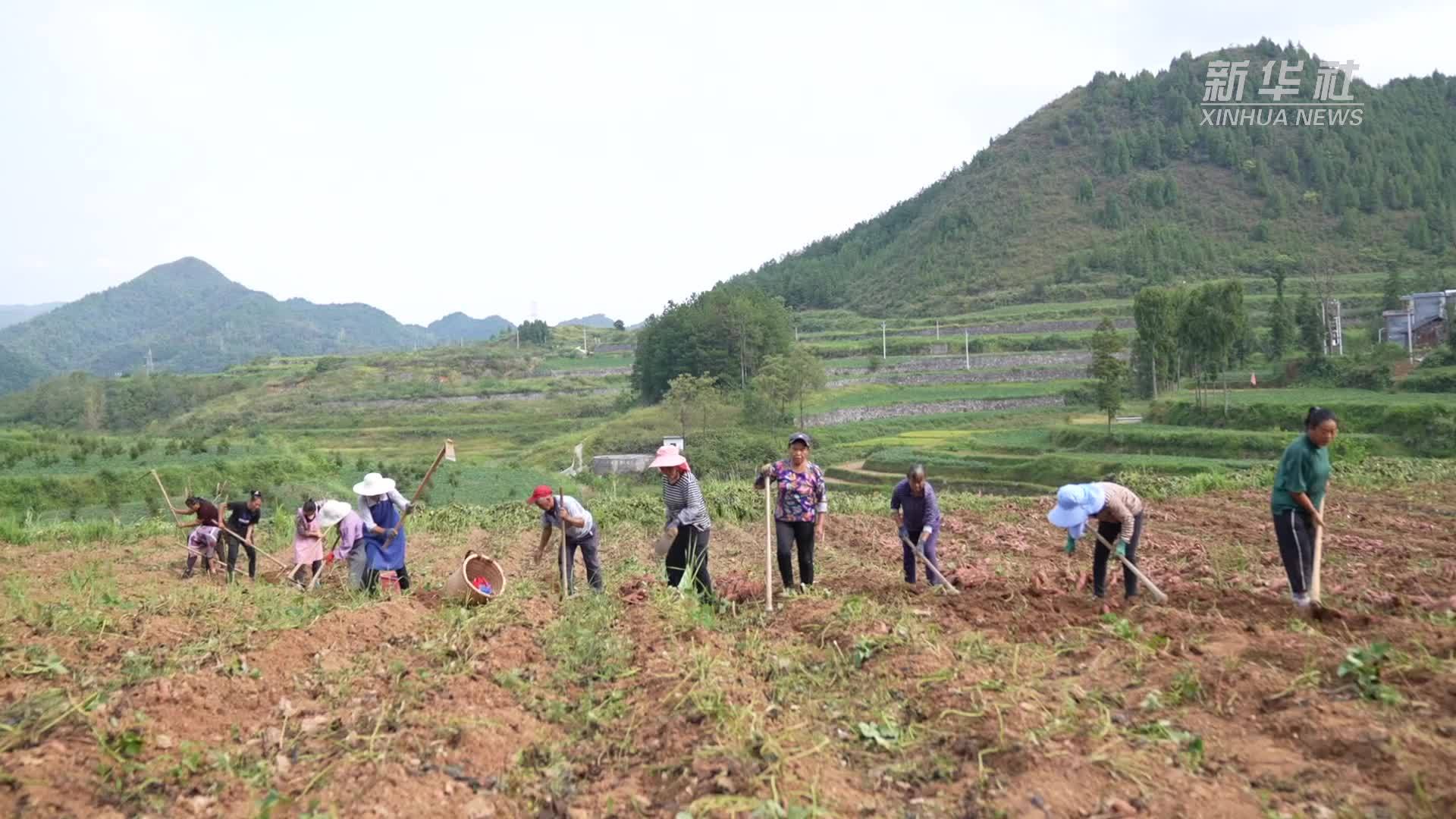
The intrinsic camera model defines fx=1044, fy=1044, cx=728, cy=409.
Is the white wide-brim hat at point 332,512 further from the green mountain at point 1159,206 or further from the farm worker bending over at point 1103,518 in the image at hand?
the green mountain at point 1159,206

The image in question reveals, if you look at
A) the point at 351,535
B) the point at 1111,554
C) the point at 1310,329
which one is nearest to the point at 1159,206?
the point at 1310,329

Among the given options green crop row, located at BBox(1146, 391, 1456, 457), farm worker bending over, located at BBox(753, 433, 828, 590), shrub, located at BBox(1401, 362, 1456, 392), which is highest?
farm worker bending over, located at BBox(753, 433, 828, 590)

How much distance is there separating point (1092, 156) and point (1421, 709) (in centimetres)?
10725

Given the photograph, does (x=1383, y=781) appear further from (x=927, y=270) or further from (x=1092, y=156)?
(x=1092, y=156)

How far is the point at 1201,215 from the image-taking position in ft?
282

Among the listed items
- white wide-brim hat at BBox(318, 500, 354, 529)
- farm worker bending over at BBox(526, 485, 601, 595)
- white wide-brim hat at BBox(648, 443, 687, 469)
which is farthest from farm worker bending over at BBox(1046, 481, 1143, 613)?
white wide-brim hat at BBox(318, 500, 354, 529)

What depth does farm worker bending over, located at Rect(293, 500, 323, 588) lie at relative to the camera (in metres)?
10.7

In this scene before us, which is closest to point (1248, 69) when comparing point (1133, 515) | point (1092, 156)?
point (1092, 156)

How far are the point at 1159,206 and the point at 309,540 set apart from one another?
90.1m

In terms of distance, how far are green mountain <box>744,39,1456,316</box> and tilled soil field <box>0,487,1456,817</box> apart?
6442 centimetres

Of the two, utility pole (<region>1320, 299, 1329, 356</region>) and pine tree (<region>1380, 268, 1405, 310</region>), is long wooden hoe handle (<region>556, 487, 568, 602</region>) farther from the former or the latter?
pine tree (<region>1380, 268, 1405, 310</region>)

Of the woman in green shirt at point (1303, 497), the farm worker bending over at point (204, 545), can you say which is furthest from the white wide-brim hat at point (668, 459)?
the farm worker bending over at point (204, 545)

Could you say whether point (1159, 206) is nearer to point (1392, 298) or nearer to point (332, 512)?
point (1392, 298)

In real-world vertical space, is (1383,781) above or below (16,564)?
above
